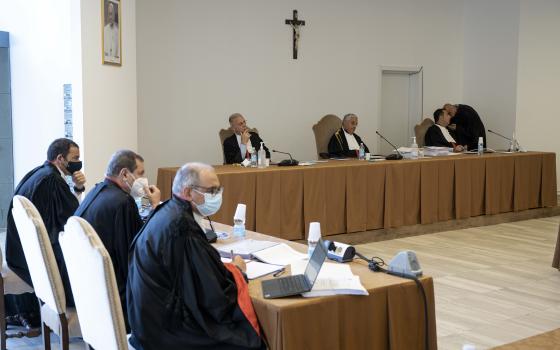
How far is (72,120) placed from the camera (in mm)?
6496

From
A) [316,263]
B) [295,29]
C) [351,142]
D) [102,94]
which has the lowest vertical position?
[316,263]

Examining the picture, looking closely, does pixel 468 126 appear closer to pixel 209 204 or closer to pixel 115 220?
pixel 115 220

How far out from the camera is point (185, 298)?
2725 mm

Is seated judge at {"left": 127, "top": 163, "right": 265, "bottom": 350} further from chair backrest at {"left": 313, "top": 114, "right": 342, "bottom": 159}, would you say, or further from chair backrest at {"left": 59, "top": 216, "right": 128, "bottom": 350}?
chair backrest at {"left": 313, "top": 114, "right": 342, "bottom": 159}

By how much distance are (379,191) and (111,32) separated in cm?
317

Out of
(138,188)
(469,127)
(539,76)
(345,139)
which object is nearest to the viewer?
(138,188)

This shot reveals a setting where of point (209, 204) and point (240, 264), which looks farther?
point (240, 264)

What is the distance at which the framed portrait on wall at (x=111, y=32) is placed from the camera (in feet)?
21.4

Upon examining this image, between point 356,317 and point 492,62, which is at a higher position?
point 492,62

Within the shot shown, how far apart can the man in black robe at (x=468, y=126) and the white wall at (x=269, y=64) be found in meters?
0.57

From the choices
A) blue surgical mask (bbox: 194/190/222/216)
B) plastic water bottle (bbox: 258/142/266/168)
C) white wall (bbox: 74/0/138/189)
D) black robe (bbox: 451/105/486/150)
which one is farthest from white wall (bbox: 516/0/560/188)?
blue surgical mask (bbox: 194/190/222/216)

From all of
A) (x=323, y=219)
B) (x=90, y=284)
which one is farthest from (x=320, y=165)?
(x=90, y=284)

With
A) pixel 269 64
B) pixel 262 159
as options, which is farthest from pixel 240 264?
pixel 269 64

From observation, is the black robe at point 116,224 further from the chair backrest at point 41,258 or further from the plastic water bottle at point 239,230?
the plastic water bottle at point 239,230
